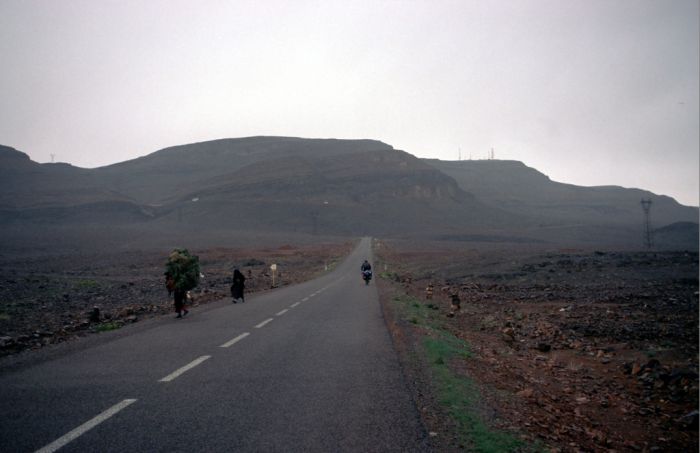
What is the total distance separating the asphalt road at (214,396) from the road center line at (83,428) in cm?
1

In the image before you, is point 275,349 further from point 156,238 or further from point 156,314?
point 156,238

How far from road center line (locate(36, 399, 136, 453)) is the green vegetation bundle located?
9.49m

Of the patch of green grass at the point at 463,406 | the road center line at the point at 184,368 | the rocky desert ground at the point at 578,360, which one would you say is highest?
the road center line at the point at 184,368

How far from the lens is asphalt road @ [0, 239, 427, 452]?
4.70 meters

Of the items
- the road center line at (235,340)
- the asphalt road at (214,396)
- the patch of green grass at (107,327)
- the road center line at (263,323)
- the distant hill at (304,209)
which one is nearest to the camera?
the asphalt road at (214,396)

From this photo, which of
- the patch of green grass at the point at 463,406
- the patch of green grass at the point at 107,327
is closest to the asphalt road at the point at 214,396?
the patch of green grass at the point at 463,406

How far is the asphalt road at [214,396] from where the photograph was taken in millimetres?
4699

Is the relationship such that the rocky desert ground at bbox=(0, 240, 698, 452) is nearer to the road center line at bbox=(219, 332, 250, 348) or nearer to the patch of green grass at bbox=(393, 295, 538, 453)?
the patch of green grass at bbox=(393, 295, 538, 453)

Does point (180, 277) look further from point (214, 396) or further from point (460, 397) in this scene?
point (460, 397)

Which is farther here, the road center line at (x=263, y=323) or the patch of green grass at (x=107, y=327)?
the patch of green grass at (x=107, y=327)

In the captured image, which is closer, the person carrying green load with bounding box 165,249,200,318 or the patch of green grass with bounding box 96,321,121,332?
the patch of green grass with bounding box 96,321,121,332

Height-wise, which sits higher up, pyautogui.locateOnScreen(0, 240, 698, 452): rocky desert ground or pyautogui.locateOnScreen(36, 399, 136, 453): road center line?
pyautogui.locateOnScreen(36, 399, 136, 453): road center line

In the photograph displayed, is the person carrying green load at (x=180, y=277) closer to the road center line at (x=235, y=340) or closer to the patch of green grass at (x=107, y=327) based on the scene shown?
the patch of green grass at (x=107, y=327)

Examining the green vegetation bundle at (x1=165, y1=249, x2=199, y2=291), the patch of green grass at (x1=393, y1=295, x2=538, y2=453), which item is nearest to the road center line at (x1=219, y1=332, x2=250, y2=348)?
the patch of green grass at (x1=393, y1=295, x2=538, y2=453)
